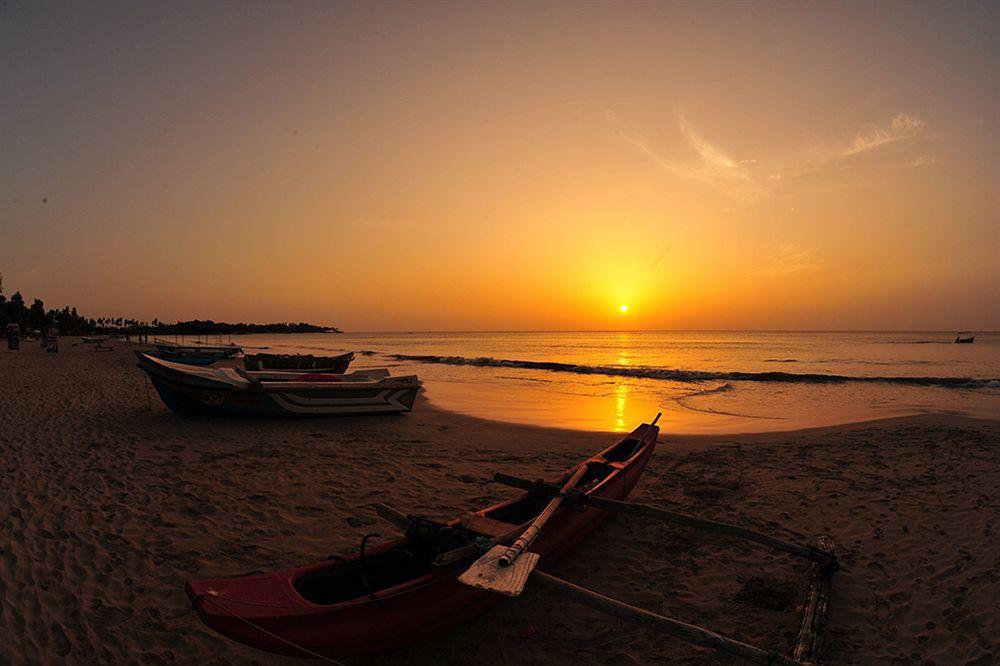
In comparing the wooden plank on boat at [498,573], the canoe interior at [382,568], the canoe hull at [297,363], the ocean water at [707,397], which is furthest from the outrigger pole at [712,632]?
the canoe hull at [297,363]

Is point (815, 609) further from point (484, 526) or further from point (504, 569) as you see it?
point (484, 526)

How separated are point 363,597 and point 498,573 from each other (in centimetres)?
103

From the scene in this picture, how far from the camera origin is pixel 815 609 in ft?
14.0

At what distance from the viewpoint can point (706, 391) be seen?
77.9 feet

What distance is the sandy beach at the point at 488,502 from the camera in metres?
4.05

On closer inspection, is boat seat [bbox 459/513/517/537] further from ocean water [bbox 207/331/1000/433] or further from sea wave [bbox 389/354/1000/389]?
sea wave [bbox 389/354/1000/389]

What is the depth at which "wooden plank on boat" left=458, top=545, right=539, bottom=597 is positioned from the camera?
3316 millimetres

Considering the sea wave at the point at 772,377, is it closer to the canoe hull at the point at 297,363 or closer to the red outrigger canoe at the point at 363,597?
the canoe hull at the point at 297,363

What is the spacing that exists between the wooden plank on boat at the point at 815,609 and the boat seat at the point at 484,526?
2423 millimetres

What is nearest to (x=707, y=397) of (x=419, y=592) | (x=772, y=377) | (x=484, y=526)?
(x=772, y=377)

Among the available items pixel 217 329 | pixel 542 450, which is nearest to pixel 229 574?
pixel 542 450

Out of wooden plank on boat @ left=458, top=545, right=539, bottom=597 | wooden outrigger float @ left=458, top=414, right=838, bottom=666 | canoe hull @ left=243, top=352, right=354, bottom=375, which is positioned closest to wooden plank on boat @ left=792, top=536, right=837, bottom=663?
wooden outrigger float @ left=458, top=414, right=838, bottom=666

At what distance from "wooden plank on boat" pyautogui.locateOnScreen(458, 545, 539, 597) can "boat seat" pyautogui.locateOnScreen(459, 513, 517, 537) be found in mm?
798

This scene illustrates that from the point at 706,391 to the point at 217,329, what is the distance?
196 meters
